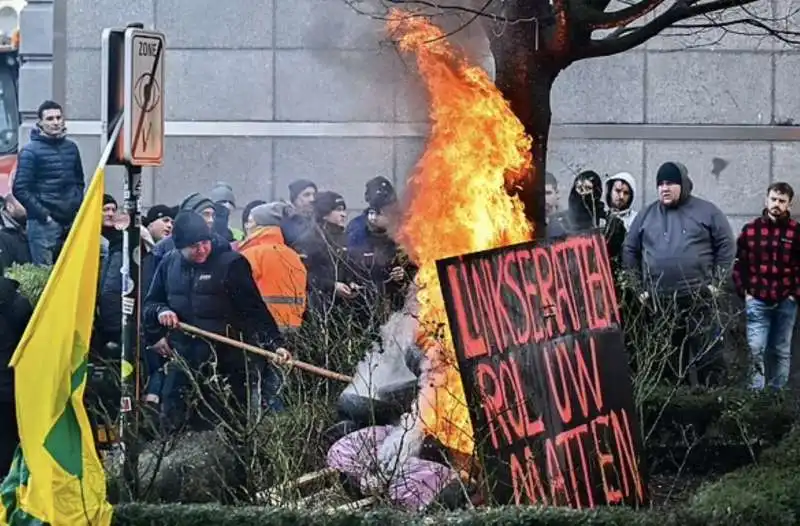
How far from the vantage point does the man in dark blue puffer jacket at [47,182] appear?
494 inches

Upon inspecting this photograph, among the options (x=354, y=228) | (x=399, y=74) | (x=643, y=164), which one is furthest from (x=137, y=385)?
(x=643, y=164)

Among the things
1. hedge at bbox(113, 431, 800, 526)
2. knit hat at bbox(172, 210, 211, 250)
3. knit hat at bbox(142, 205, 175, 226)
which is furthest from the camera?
knit hat at bbox(142, 205, 175, 226)

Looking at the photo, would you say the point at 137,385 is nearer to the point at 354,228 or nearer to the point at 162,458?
the point at 162,458

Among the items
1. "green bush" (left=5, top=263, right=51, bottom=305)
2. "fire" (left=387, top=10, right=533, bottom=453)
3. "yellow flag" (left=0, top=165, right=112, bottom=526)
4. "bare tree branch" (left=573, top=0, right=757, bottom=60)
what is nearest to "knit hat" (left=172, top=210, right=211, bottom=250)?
"green bush" (left=5, top=263, right=51, bottom=305)

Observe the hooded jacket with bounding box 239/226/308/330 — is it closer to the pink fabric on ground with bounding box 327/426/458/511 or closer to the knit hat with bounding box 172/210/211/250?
the knit hat with bounding box 172/210/211/250

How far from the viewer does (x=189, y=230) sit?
9594mm

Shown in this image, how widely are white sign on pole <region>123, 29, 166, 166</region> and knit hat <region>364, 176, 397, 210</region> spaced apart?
297cm

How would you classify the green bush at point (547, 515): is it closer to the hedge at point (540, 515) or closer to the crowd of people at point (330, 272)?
the hedge at point (540, 515)

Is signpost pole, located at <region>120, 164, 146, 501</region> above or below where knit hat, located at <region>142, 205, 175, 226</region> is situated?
below

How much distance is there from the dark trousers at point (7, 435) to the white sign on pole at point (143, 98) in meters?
2.54

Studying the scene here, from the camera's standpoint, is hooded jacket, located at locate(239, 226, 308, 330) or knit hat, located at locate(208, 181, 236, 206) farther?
knit hat, located at locate(208, 181, 236, 206)

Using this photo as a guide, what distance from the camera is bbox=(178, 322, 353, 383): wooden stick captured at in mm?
7793

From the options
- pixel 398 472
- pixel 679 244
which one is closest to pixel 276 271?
pixel 679 244

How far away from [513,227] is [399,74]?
109cm
